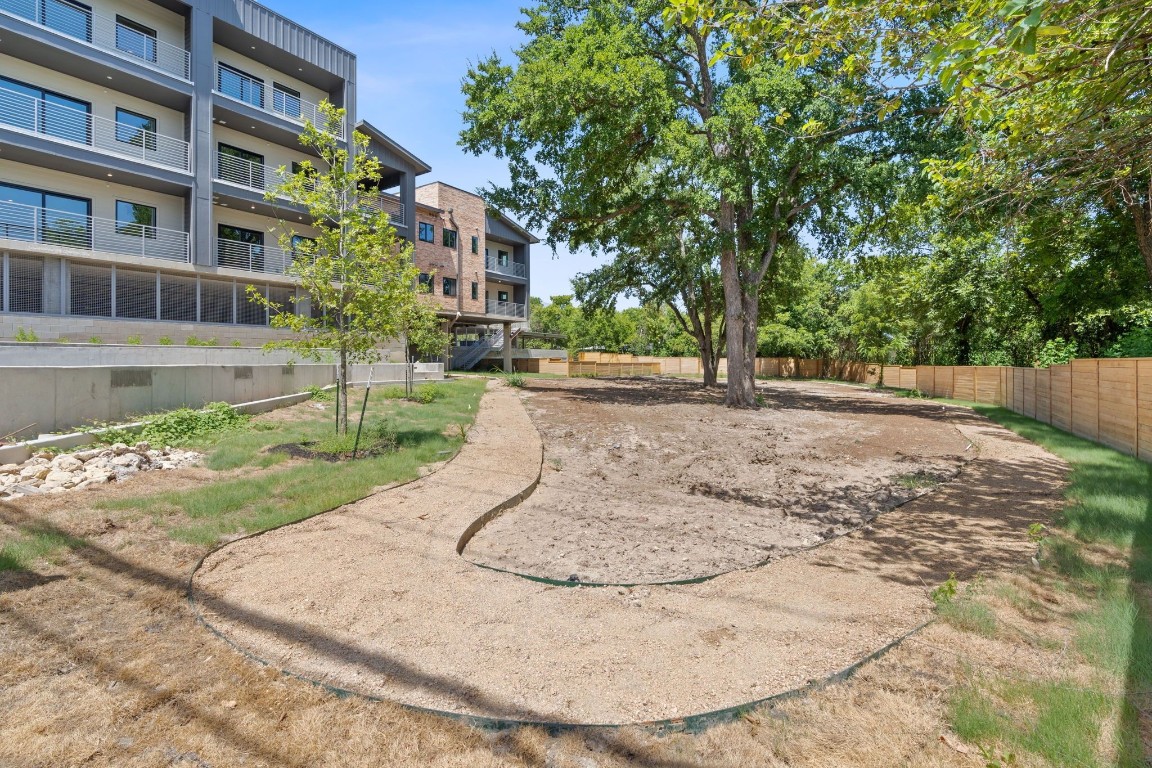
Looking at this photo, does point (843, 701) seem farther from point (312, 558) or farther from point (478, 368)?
point (478, 368)

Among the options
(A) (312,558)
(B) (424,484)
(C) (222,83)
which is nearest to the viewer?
(A) (312,558)

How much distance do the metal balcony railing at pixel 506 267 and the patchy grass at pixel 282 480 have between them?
2579 cm

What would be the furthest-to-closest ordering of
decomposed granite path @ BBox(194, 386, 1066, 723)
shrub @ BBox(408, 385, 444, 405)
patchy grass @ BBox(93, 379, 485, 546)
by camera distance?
shrub @ BBox(408, 385, 444, 405) → patchy grass @ BBox(93, 379, 485, 546) → decomposed granite path @ BBox(194, 386, 1066, 723)

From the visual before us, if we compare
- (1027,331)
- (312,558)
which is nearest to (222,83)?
(312,558)

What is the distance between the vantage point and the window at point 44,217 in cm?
1608

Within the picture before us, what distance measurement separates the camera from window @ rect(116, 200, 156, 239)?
18256 millimetres

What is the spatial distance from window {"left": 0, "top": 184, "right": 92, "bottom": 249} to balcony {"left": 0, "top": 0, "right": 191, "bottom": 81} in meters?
4.80

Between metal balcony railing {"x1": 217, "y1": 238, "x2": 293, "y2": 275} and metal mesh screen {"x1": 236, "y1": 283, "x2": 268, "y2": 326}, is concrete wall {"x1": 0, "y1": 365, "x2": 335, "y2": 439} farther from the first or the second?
metal balcony railing {"x1": 217, "y1": 238, "x2": 293, "y2": 275}

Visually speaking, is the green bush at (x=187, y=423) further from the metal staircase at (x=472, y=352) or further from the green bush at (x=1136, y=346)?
the metal staircase at (x=472, y=352)

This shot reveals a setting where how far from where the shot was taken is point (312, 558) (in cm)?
479

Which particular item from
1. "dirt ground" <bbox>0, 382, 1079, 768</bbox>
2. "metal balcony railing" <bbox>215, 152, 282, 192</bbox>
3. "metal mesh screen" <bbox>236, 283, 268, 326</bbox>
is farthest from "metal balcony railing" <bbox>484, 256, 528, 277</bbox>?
"dirt ground" <bbox>0, 382, 1079, 768</bbox>

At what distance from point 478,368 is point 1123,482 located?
33084mm

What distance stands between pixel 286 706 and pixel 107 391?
33.0 feet

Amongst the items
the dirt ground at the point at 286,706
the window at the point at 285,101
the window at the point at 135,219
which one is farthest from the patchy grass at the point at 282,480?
the window at the point at 285,101
